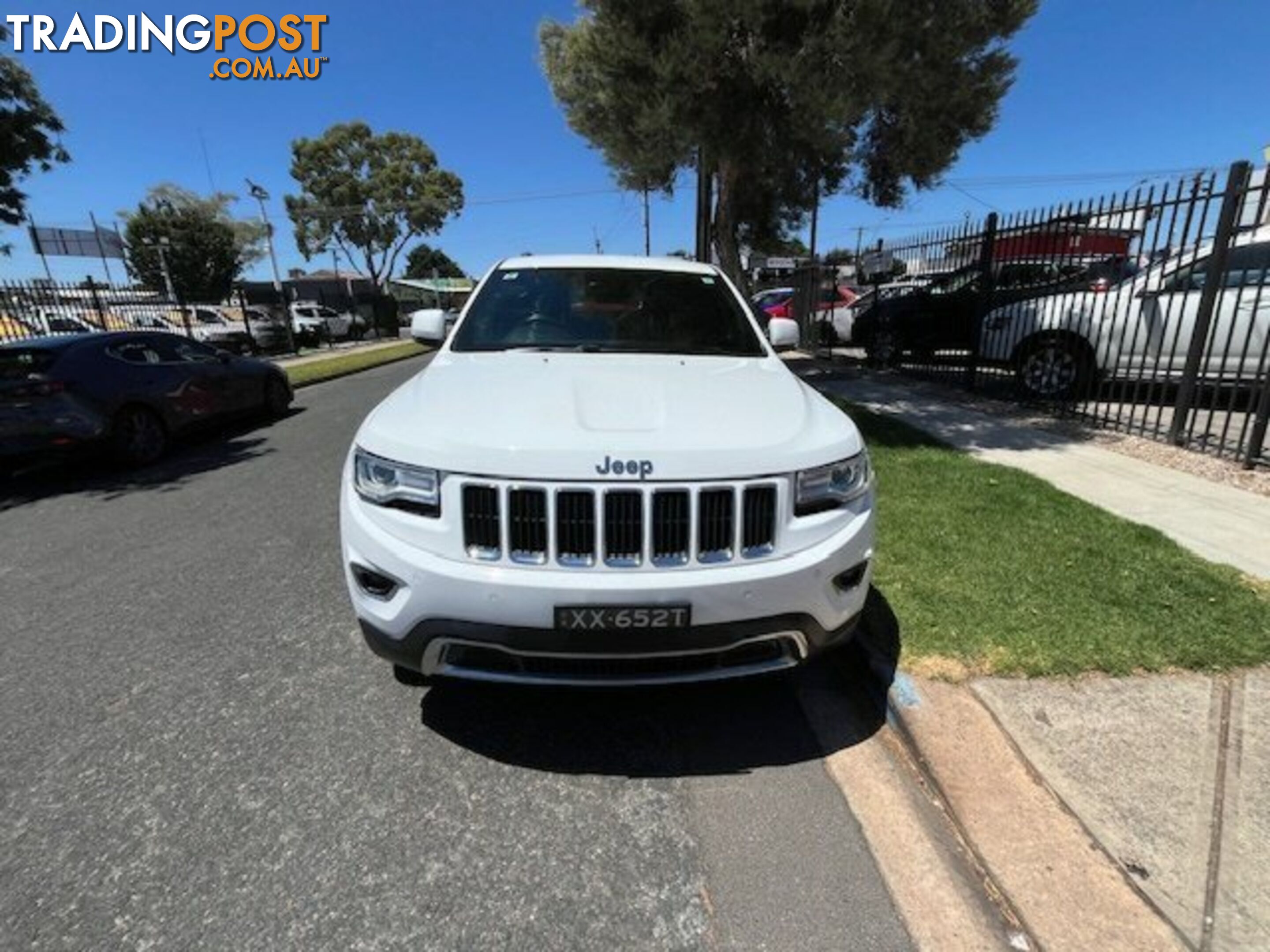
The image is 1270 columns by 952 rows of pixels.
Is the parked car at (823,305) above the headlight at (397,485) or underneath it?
above

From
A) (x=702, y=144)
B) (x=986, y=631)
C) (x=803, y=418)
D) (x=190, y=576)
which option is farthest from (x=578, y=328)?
(x=702, y=144)

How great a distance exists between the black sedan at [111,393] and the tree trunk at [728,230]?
7425mm

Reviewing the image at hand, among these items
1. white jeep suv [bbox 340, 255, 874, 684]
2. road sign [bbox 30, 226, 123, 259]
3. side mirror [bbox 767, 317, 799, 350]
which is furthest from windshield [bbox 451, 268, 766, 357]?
road sign [bbox 30, 226, 123, 259]

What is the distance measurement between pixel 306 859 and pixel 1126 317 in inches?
344

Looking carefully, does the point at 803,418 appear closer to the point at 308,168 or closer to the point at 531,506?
the point at 531,506

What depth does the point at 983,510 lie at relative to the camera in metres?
4.71

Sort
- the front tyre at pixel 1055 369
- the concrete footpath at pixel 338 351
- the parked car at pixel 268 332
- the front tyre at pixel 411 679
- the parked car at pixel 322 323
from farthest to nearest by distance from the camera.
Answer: the parked car at pixel 322 323 → the parked car at pixel 268 332 → the concrete footpath at pixel 338 351 → the front tyre at pixel 1055 369 → the front tyre at pixel 411 679

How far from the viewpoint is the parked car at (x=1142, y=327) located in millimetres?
6746

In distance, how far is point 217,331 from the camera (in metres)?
22.5

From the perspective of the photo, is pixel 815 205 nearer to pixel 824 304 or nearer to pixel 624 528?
pixel 824 304

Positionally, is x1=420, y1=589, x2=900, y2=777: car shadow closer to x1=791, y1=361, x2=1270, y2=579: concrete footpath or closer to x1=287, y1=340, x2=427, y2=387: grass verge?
x1=791, y1=361, x2=1270, y2=579: concrete footpath

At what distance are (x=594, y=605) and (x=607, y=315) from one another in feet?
7.16

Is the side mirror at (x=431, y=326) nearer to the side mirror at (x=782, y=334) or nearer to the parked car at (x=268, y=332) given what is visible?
the side mirror at (x=782, y=334)

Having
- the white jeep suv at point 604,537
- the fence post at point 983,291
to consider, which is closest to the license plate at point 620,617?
the white jeep suv at point 604,537
